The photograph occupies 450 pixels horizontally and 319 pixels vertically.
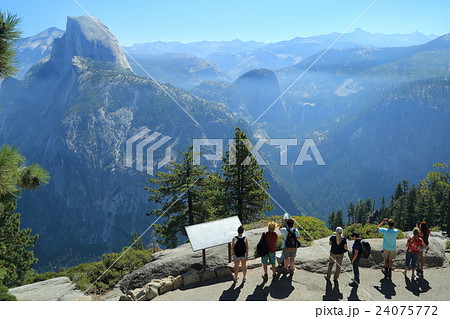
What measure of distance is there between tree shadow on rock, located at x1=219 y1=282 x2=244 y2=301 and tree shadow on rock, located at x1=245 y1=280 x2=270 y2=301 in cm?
41

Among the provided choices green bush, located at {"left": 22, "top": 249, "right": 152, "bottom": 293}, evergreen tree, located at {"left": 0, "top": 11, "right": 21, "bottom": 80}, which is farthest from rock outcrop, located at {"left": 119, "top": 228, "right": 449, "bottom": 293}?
evergreen tree, located at {"left": 0, "top": 11, "right": 21, "bottom": 80}

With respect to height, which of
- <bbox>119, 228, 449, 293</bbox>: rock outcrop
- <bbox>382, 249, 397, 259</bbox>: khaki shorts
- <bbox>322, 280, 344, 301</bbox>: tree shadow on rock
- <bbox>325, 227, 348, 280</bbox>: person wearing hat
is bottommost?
<bbox>119, 228, 449, 293</bbox>: rock outcrop

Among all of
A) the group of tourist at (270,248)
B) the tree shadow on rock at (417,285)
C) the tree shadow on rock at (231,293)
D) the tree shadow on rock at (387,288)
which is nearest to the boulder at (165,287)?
the tree shadow on rock at (231,293)

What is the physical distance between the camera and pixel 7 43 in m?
6.32

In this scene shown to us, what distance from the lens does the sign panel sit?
10664 mm

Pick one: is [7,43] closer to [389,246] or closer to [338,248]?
[338,248]

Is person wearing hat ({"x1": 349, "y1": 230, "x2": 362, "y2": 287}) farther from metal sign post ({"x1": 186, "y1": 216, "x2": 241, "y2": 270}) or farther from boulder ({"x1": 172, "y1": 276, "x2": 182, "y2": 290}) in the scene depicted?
boulder ({"x1": 172, "y1": 276, "x2": 182, "y2": 290})

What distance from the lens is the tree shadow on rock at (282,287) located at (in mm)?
9047

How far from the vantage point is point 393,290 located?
943 centimetres

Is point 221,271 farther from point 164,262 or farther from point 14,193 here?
point 14,193

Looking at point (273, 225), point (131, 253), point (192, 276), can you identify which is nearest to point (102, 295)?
point (131, 253)

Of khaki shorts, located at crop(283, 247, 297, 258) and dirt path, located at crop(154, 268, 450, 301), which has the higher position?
khaki shorts, located at crop(283, 247, 297, 258)

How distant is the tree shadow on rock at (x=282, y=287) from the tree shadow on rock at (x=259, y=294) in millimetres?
176
